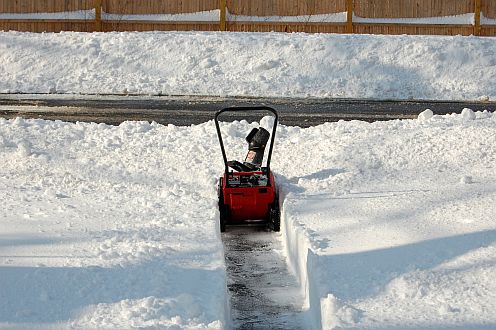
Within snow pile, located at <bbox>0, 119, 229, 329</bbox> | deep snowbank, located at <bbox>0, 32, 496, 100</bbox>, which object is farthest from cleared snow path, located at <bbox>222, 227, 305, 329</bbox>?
deep snowbank, located at <bbox>0, 32, 496, 100</bbox>

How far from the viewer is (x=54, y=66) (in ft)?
81.5

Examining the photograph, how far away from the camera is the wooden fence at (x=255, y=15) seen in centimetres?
2834

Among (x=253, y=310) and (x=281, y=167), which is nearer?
(x=253, y=310)

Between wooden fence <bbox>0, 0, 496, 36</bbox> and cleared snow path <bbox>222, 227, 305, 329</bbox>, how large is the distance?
1778 cm

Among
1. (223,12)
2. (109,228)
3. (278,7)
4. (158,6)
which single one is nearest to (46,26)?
(158,6)

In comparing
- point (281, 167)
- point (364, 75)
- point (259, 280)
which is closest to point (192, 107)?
point (364, 75)

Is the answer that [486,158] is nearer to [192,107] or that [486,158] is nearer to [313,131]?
[313,131]

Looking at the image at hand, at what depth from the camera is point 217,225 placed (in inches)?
402

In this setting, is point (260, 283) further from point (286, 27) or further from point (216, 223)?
point (286, 27)

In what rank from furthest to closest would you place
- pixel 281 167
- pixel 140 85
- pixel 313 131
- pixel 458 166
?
pixel 140 85, pixel 313 131, pixel 281 167, pixel 458 166

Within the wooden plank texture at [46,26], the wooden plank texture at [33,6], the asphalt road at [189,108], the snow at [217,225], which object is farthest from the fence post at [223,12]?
the snow at [217,225]

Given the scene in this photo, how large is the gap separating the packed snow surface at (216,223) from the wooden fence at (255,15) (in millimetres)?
14724

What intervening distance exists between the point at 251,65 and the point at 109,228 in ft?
50.4

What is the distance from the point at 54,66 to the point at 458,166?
15.5 meters
